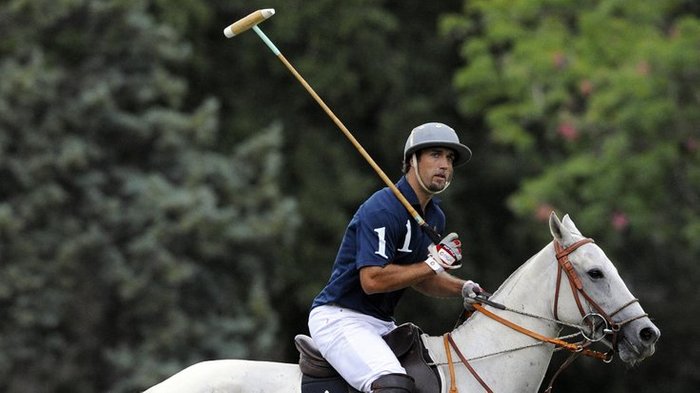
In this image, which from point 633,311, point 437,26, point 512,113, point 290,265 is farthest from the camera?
point 437,26

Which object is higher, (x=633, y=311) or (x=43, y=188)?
(x=43, y=188)

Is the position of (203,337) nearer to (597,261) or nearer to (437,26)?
(437,26)

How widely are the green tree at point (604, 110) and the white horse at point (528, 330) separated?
41.9 feet

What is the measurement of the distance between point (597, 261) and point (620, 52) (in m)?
14.7

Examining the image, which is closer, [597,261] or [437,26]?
[597,261]

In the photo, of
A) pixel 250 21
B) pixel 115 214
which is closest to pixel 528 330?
pixel 250 21

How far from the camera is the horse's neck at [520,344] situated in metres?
8.34

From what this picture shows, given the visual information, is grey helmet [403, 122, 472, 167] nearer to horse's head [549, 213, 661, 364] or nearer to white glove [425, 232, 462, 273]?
white glove [425, 232, 462, 273]

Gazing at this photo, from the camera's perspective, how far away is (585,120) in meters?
22.3

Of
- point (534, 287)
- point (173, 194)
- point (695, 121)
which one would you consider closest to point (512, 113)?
point (695, 121)

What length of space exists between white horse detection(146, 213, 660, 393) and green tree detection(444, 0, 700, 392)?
12.8m

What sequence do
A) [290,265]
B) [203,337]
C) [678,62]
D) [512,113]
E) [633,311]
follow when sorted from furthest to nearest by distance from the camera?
[290,265], [512,113], [203,337], [678,62], [633,311]

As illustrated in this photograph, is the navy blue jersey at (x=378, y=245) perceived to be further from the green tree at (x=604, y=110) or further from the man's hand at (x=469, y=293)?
the green tree at (x=604, y=110)

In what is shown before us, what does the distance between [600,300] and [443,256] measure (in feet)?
3.07
